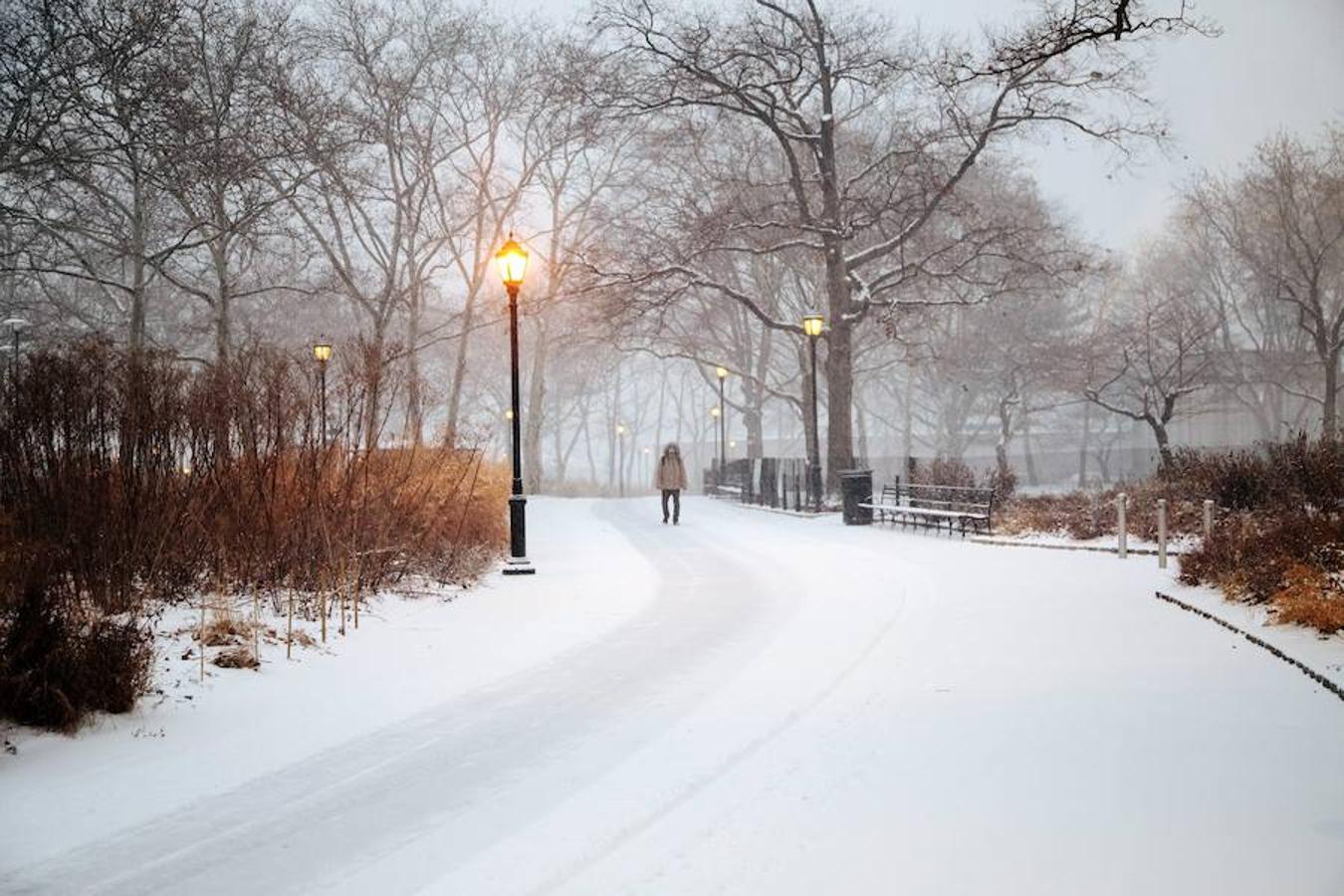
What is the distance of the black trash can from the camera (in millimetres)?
23078

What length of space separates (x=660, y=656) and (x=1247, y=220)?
3738 centimetres

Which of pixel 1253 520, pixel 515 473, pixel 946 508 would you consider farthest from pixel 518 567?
pixel 946 508

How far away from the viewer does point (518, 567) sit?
1355cm

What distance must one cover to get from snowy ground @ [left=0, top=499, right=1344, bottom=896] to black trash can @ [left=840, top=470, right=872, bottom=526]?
13195 millimetres

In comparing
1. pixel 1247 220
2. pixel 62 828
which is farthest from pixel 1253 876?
pixel 1247 220

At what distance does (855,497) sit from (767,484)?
783cm

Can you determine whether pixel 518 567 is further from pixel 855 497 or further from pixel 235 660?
pixel 855 497

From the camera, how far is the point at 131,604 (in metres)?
7.89

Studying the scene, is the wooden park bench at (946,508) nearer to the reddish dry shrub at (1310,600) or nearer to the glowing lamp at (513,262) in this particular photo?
the glowing lamp at (513,262)

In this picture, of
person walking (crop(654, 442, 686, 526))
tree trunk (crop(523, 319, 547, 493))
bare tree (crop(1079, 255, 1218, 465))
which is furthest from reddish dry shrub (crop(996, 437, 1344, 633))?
tree trunk (crop(523, 319, 547, 493))

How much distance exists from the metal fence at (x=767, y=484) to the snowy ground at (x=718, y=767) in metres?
18.1

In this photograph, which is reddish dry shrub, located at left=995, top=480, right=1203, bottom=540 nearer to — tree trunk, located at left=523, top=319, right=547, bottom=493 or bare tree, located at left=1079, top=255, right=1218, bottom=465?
bare tree, located at left=1079, top=255, right=1218, bottom=465

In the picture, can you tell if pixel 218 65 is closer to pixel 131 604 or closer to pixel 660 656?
pixel 131 604

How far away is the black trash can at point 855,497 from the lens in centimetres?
2308
